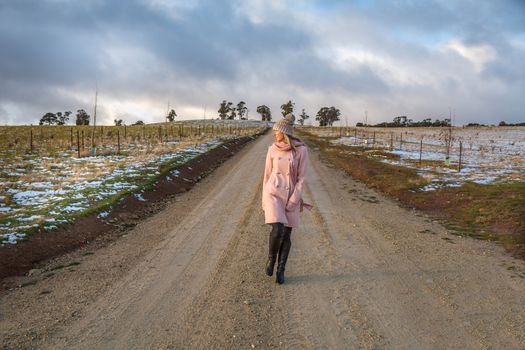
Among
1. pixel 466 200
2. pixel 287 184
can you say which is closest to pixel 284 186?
pixel 287 184

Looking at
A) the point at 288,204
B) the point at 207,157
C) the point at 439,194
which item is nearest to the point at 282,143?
the point at 288,204

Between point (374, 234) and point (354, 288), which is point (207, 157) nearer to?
point (374, 234)

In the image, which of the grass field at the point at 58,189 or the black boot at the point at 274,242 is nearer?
the black boot at the point at 274,242

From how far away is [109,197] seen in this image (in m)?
12.1

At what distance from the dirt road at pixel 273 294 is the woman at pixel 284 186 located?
2.21ft

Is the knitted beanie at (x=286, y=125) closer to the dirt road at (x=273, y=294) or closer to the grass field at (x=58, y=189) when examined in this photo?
the dirt road at (x=273, y=294)

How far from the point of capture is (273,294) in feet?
18.3

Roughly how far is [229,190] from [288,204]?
8.72m

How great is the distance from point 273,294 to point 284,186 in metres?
1.48

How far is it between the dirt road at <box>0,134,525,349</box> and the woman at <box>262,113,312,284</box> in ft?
2.21

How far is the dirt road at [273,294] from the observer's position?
441 centimetres

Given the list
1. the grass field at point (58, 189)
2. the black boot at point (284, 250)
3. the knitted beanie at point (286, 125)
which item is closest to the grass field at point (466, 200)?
the black boot at point (284, 250)

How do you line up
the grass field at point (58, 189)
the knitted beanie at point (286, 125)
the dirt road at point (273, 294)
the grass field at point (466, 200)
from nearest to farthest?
the dirt road at point (273, 294)
the knitted beanie at point (286, 125)
the grass field at point (58, 189)
the grass field at point (466, 200)

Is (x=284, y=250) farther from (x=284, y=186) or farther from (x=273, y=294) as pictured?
(x=284, y=186)
